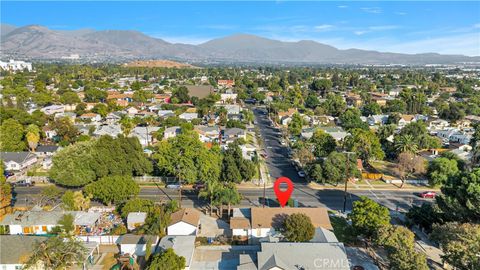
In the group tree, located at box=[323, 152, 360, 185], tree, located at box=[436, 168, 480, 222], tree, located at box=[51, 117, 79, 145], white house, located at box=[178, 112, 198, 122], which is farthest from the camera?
white house, located at box=[178, 112, 198, 122]

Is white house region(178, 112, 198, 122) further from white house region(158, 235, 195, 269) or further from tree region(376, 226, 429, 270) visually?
tree region(376, 226, 429, 270)

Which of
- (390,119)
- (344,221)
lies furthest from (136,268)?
(390,119)

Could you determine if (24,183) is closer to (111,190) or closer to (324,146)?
(111,190)

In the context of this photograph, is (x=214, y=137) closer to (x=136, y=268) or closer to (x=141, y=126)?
(x=141, y=126)

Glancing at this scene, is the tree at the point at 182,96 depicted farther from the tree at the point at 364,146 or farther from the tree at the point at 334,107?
the tree at the point at 364,146

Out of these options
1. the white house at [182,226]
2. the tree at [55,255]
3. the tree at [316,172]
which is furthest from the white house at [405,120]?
the tree at [55,255]

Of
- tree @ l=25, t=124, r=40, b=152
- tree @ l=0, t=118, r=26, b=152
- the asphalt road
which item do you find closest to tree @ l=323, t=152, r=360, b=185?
the asphalt road

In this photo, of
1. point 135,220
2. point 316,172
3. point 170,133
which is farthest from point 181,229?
point 170,133
